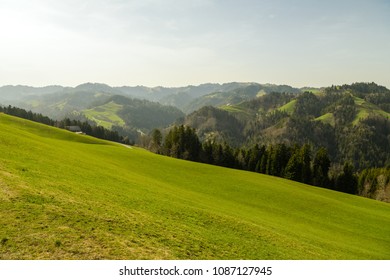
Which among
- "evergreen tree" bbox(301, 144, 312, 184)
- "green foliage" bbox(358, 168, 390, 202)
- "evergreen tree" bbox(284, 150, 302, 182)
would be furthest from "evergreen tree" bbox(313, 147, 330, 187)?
"green foliage" bbox(358, 168, 390, 202)

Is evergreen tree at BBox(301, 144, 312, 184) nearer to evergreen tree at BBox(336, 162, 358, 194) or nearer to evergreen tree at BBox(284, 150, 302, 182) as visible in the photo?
→ evergreen tree at BBox(284, 150, 302, 182)

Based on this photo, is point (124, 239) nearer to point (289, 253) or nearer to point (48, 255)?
point (48, 255)

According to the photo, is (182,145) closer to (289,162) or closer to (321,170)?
(289,162)

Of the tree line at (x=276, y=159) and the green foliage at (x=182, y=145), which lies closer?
the tree line at (x=276, y=159)

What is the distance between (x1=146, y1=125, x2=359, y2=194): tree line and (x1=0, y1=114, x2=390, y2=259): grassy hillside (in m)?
54.0

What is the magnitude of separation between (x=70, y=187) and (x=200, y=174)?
35.5 meters

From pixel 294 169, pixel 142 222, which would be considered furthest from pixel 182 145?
pixel 142 222

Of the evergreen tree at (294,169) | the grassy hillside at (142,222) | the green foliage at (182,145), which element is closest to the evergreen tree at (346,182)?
the evergreen tree at (294,169)

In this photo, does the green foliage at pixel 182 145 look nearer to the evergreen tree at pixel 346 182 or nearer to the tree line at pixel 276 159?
the tree line at pixel 276 159

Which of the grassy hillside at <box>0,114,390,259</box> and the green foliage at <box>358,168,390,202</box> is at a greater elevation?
the grassy hillside at <box>0,114,390,259</box>

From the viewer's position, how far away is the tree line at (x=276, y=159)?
104 metres

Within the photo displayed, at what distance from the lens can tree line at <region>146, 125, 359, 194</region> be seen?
104375 mm

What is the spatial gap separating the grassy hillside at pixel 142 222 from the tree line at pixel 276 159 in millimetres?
53972
